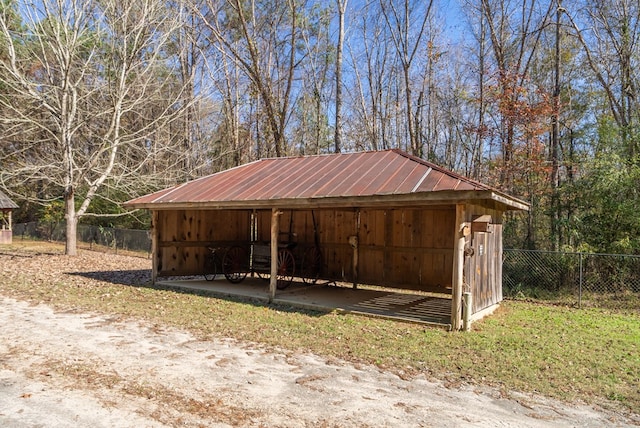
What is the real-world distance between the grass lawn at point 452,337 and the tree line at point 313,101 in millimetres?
4524

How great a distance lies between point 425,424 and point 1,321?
20.9ft

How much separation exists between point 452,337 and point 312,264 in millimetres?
5261

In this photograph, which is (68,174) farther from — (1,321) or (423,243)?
(423,243)

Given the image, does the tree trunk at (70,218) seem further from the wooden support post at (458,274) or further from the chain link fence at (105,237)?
the wooden support post at (458,274)

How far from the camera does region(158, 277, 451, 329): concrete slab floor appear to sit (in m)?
7.86

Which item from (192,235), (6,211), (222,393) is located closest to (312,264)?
(192,235)

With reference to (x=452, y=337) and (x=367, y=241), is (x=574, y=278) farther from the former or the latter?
(x=452, y=337)

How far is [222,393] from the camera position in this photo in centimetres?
411

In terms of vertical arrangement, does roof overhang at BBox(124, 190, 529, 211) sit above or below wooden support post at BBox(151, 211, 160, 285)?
above

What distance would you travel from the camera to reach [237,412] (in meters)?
3.69

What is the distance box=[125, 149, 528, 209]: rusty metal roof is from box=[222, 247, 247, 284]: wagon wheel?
2.16 meters

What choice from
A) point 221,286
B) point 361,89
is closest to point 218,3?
point 361,89

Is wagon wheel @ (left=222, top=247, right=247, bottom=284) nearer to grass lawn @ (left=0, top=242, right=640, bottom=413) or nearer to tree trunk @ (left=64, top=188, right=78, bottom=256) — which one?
grass lawn @ (left=0, top=242, right=640, bottom=413)

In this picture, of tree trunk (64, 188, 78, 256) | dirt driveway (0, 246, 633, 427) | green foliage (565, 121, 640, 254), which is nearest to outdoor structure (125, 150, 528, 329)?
dirt driveway (0, 246, 633, 427)
